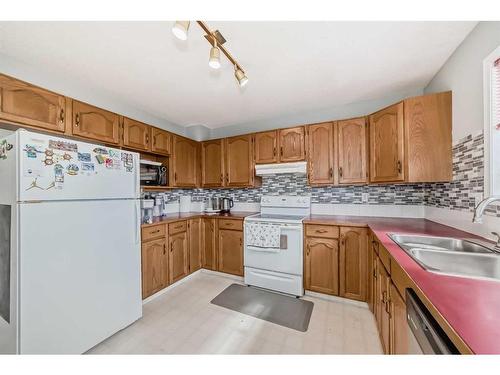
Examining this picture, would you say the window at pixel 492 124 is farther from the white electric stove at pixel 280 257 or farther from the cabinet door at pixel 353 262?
the white electric stove at pixel 280 257

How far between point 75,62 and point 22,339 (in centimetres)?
198

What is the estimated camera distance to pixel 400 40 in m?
1.40

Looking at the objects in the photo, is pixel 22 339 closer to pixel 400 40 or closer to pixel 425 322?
pixel 425 322

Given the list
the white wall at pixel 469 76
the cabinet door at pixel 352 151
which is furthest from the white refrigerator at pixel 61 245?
the white wall at pixel 469 76

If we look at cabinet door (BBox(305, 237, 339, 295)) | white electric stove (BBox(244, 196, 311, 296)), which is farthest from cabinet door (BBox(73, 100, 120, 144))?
cabinet door (BBox(305, 237, 339, 295))

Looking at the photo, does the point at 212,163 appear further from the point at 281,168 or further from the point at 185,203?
the point at 281,168

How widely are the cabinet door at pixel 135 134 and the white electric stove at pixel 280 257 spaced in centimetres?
162

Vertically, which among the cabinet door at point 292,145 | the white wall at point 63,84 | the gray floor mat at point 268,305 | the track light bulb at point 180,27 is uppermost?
the white wall at point 63,84

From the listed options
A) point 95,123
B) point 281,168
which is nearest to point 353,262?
point 281,168

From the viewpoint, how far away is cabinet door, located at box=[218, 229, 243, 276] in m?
2.67

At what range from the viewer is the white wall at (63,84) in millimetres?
1572

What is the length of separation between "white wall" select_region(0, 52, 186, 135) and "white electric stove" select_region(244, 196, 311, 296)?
2063 millimetres

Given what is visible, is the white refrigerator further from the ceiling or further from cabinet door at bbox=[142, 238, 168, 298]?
the ceiling
